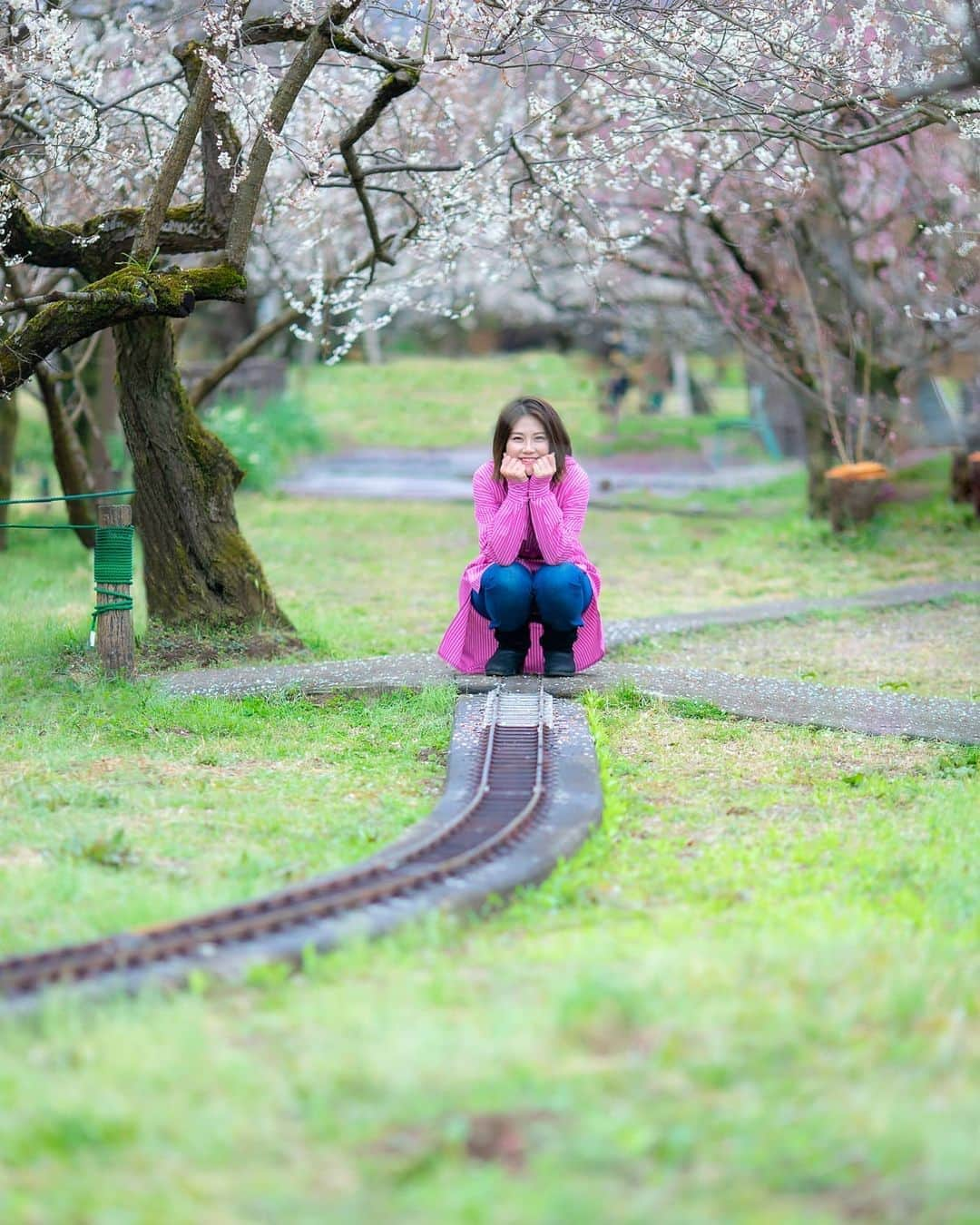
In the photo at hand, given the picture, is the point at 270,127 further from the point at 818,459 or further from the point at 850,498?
the point at 818,459

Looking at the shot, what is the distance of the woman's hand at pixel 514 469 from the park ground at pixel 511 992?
116cm

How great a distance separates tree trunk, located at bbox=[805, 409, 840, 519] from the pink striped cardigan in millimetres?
7414

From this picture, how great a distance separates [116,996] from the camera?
3.48 meters

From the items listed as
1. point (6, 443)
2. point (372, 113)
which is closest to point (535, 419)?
point (372, 113)

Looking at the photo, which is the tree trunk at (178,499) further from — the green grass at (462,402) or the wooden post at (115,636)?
the green grass at (462,402)

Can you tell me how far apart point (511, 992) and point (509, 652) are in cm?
409

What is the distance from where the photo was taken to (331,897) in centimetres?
416

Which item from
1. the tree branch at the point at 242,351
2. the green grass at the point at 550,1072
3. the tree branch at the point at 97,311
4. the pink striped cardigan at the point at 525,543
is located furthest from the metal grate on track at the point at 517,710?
the tree branch at the point at 242,351

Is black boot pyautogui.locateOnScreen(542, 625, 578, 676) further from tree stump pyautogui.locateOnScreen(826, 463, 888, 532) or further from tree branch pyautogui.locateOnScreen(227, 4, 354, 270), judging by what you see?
tree stump pyautogui.locateOnScreen(826, 463, 888, 532)

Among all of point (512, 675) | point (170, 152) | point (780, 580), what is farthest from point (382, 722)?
point (780, 580)

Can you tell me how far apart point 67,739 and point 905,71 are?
5615mm

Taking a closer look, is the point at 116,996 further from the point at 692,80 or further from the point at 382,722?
the point at 692,80

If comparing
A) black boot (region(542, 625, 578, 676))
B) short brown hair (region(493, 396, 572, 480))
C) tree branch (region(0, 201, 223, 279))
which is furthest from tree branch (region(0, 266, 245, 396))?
black boot (region(542, 625, 578, 676))

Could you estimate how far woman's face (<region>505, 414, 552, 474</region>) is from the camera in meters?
→ 7.11
